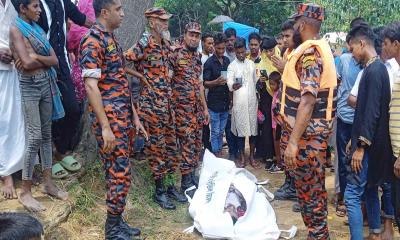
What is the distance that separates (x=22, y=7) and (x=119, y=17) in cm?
79

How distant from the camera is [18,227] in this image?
163 cm

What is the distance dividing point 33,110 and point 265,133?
392 cm

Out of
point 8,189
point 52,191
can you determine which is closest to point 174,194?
point 52,191

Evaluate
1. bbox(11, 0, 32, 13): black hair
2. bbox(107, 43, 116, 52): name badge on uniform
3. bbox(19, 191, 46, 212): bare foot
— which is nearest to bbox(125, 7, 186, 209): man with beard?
bbox(107, 43, 116, 52): name badge on uniform

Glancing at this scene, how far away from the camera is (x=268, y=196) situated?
5410 millimetres

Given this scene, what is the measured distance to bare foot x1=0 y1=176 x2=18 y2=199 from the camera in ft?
12.5

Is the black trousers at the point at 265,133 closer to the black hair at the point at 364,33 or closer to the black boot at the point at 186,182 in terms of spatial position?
the black boot at the point at 186,182

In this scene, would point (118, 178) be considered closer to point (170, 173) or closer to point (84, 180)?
point (84, 180)

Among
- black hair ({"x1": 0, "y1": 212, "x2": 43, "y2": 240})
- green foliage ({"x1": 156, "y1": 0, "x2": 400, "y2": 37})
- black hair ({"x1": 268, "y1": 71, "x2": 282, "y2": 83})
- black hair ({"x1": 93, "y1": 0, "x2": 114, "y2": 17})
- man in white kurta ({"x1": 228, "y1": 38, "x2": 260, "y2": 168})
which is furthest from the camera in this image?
green foliage ({"x1": 156, "y1": 0, "x2": 400, "y2": 37})

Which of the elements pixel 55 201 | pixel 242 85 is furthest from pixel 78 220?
pixel 242 85

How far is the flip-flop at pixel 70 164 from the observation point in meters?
4.57

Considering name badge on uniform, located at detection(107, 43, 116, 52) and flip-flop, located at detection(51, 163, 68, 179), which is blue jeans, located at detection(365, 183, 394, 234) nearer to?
name badge on uniform, located at detection(107, 43, 116, 52)

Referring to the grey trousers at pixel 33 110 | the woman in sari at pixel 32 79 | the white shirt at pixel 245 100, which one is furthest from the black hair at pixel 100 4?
the white shirt at pixel 245 100

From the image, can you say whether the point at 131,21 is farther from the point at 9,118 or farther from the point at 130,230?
the point at 130,230
